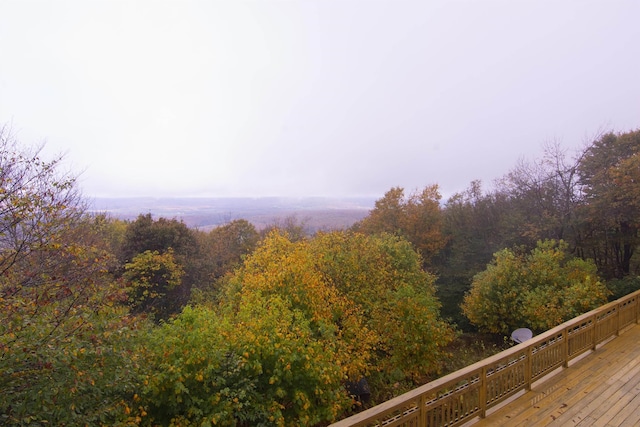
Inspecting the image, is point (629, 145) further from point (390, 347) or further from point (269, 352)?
point (269, 352)

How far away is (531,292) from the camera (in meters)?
11.8

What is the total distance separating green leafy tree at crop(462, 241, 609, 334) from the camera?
11.0m

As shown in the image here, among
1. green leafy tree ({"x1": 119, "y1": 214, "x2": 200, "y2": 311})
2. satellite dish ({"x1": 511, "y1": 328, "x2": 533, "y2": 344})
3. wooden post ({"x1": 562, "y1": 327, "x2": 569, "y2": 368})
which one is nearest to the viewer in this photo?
wooden post ({"x1": 562, "y1": 327, "x2": 569, "y2": 368})

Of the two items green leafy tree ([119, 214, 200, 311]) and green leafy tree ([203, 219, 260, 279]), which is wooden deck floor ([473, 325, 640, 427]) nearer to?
green leafy tree ([119, 214, 200, 311])

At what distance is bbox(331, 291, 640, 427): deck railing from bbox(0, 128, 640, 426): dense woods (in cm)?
285

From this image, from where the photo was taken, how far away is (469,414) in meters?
4.06

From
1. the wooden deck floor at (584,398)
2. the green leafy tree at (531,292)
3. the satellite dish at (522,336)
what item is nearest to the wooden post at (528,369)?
the wooden deck floor at (584,398)

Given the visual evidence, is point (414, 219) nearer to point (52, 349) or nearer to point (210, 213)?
point (52, 349)

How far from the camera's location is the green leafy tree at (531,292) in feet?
36.0

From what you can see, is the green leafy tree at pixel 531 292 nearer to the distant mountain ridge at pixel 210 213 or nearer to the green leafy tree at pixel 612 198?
the green leafy tree at pixel 612 198

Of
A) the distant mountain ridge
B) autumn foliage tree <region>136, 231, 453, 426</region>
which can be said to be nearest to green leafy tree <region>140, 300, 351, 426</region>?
autumn foliage tree <region>136, 231, 453, 426</region>

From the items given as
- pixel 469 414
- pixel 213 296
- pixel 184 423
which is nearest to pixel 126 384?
pixel 184 423

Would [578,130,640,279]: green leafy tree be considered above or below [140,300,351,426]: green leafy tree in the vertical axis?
above

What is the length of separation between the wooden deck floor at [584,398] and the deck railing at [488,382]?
0.46 ft
